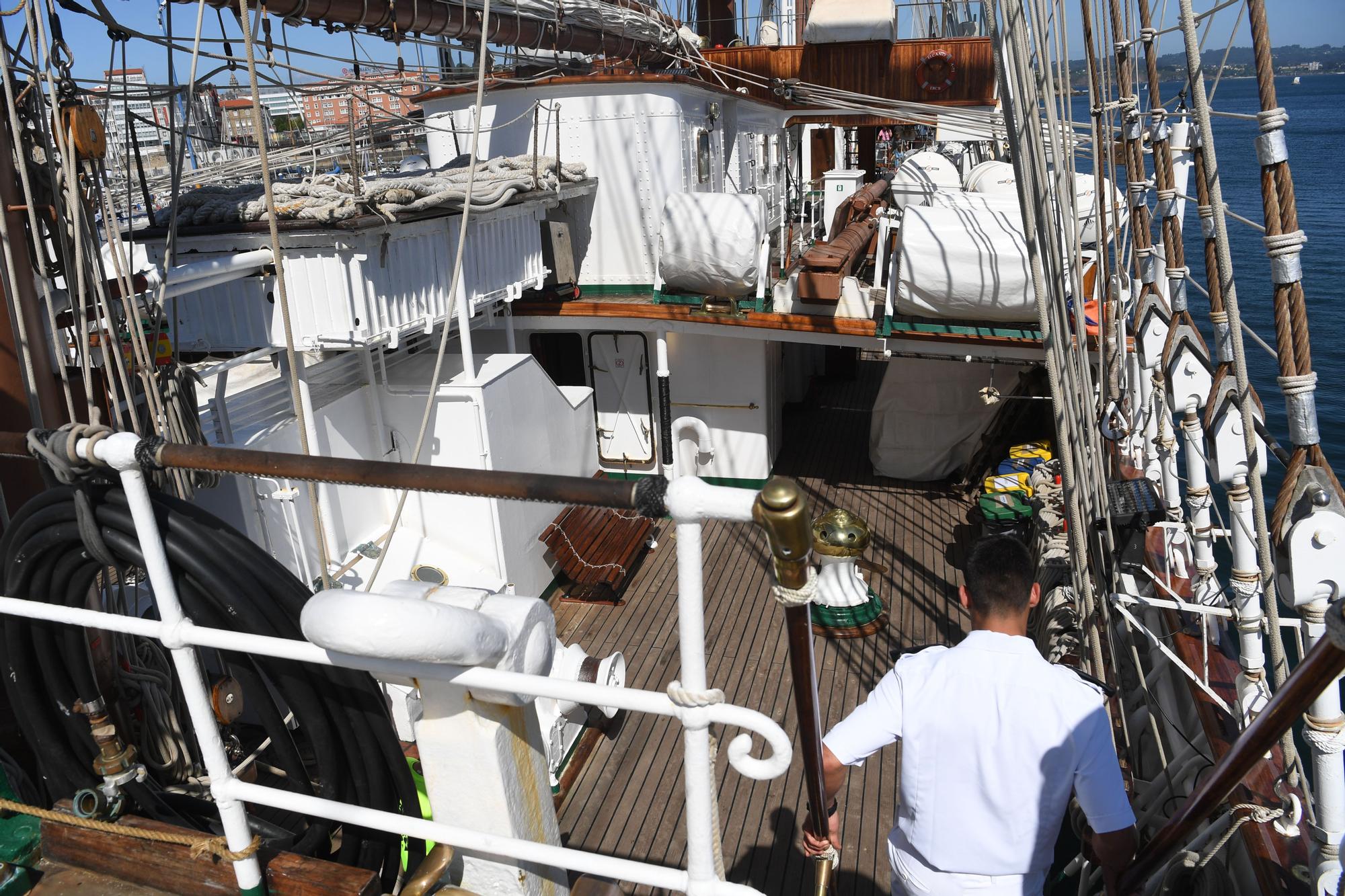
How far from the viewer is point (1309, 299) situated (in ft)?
76.9

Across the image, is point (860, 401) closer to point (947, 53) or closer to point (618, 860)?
point (947, 53)

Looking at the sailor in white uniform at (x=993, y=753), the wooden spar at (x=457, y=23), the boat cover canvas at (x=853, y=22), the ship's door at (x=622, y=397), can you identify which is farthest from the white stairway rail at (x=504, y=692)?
the boat cover canvas at (x=853, y=22)

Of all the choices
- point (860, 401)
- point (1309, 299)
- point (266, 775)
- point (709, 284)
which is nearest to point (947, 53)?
point (860, 401)

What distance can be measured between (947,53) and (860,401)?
17.3ft

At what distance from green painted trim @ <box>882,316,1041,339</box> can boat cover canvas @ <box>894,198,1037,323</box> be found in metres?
0.13

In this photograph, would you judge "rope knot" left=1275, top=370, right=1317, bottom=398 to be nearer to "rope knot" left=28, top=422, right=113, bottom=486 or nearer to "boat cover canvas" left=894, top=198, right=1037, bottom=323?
"rope knot" left=28, top=422, right=113, bottom=486

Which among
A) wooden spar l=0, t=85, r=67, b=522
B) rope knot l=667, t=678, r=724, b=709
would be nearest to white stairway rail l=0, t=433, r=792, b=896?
rope knot l=667, t=678, r=724, b=709

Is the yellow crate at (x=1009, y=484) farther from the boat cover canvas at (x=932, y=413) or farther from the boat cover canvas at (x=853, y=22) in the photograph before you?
the boat cover canvas at (x=853, y=22)

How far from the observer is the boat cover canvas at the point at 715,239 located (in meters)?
8.92

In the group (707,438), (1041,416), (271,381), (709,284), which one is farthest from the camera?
(1041,416)

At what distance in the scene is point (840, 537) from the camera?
7527mm

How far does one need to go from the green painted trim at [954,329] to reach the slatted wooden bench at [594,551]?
314 centimetres

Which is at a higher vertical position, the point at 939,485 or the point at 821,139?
the point at 821,139

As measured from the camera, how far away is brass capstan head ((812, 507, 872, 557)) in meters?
7.47
